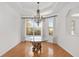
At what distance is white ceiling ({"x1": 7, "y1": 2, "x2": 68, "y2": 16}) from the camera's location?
170 cm

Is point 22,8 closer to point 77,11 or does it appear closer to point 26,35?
point 26,35

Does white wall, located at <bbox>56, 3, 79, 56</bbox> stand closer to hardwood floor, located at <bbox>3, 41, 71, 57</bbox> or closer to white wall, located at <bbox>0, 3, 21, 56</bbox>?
hardwood floor, located at <bbox>3, 41, 71, 57</bbox>

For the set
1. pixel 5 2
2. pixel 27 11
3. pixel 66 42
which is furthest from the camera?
pixel 66 42

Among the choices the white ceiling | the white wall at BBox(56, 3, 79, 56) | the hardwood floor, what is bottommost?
the hardwood floor

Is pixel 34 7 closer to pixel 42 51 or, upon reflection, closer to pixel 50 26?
pixel 50 26

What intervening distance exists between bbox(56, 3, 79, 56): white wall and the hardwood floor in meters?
0.09

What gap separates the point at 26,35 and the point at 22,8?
0.42m

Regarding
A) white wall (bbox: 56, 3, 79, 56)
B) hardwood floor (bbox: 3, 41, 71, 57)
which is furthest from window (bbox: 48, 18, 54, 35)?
hardwood floor (bbox: 3, 41, 71, 57)

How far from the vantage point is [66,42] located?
1930mm

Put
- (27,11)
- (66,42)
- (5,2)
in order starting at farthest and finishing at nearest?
(66,42), (27,11), (5,2)

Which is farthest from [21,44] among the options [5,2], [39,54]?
[5,2]

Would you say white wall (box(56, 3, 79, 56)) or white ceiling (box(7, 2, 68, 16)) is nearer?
white ceiling (box(7, 2, 68, 16))

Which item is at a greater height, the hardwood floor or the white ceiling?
the white ceiling

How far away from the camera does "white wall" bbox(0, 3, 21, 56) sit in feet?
5.77
